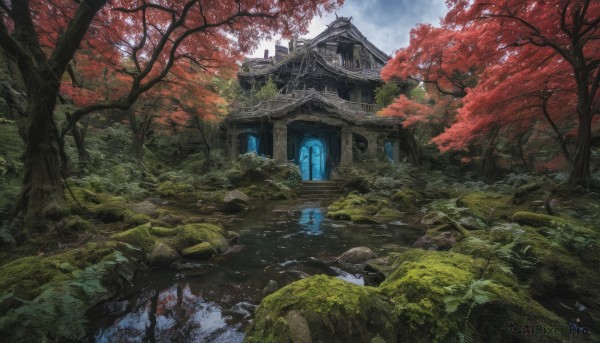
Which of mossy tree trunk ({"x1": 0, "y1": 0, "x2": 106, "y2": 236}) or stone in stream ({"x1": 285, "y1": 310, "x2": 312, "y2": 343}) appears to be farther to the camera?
mossy tree trunk ({"x1": 0, "y1": 0, "x2": 106, "y2": 236})

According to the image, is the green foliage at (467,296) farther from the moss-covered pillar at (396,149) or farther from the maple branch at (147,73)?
the moss-covered pillar at (396,149)

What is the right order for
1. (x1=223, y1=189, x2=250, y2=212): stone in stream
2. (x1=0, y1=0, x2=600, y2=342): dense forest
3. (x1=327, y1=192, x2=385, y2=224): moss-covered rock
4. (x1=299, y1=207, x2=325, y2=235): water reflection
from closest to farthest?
(x1=0, y1=0, x2=600, y2=342): dense forest < (x1=299, y1=207, x2=325, y2=235): water reflection < (x1=327, y1=192, x2=385, y2=224): moss-covered rock < (x1=223, y1=189, x2=250, y2=212): stone in stream

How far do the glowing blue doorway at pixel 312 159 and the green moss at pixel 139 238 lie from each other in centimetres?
1759

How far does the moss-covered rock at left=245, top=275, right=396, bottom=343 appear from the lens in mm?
1862

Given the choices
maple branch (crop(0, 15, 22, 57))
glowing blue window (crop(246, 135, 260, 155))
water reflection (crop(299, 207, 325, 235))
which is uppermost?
glowing blue window (crop(246, 135, 260, 155))

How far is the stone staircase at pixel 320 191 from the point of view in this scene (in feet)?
46.8

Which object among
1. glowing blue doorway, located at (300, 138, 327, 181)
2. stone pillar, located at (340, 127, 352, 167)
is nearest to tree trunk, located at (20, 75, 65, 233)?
stone pillar, located at (340, 127, 352, 167)

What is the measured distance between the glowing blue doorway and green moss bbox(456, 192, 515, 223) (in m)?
14.1

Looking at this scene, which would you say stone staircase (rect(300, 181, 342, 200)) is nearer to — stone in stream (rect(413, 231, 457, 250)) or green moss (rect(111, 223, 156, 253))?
stone in stream (rect(413, 231, 457, 250))

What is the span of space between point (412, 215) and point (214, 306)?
752 centimetres

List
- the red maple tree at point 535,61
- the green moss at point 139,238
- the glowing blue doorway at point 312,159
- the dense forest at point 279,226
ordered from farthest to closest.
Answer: the glowing blue doorway at point 312,159 → the red maple tree at point 535,61 → the green moss at point 139,238 → the dense forest at point 279,226

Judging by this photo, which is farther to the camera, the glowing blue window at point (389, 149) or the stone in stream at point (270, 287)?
the glowing blue window at point (389, 149)

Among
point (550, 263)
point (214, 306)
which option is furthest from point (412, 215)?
point (214, 306)

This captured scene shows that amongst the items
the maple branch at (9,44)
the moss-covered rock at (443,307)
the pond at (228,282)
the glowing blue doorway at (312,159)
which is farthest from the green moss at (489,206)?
the glowing blue doorway at (312,159)
